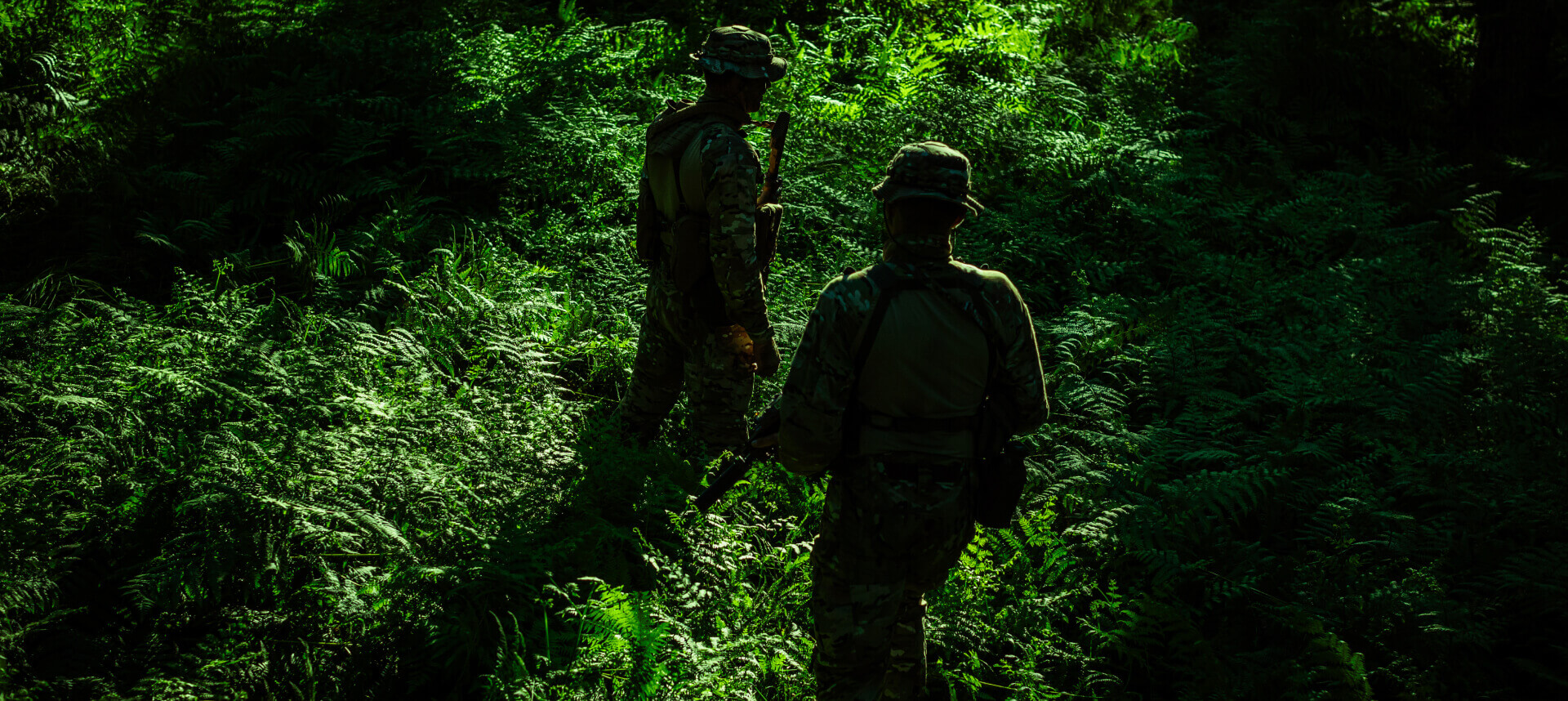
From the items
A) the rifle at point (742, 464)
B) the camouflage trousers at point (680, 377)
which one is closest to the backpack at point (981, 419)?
the rifle at point (742, 464)

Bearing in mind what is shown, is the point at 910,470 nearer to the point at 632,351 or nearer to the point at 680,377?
the point at 680,377

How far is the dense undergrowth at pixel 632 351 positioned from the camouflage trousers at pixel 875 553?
50cm

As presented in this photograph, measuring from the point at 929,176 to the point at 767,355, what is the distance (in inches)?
88.2

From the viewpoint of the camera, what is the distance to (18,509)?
457 cm

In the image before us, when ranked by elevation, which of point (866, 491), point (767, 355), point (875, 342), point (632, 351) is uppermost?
point (875, 342)

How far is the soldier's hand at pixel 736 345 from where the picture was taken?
221 inches

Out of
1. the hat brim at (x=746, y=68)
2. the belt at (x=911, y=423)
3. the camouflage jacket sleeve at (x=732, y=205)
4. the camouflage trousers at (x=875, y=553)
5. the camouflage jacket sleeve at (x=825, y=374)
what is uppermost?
the hat brim at (x=746, y=68)

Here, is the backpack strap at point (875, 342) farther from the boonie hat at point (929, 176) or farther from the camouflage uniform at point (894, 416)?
the boonie hat at point (929, 176)

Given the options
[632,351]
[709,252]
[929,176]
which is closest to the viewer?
[929,176]

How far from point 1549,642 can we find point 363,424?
643cm

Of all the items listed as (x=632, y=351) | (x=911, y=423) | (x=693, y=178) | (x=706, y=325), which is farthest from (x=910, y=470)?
(x=632, y=351)

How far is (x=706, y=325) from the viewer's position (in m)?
5.61

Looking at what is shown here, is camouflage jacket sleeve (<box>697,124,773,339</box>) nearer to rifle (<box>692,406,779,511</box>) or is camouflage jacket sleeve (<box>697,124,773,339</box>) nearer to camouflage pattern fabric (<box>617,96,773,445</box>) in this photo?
camouflage pattern fabric (<box>617,96,773,445</box>)

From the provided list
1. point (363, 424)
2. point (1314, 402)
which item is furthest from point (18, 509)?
point (1314, 402)
